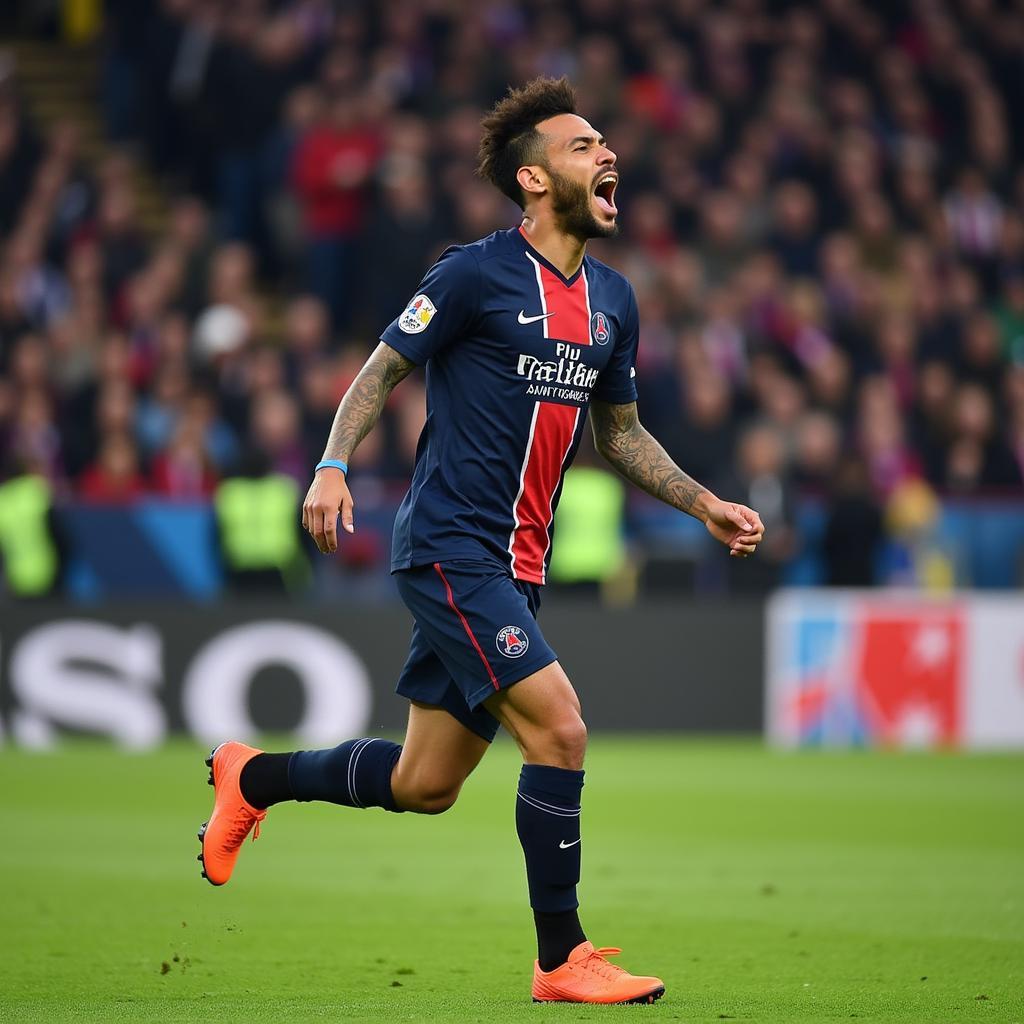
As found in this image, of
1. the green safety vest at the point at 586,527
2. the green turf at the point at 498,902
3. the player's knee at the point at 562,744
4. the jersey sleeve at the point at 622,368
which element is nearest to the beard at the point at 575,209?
the jersey sleeve at the point at 622,368

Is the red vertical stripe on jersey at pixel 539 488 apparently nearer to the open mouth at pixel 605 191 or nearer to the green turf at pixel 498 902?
the open mouth at pixel 605 191

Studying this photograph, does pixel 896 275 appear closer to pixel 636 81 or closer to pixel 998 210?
pixel 998 210

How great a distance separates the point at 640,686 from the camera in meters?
14.8

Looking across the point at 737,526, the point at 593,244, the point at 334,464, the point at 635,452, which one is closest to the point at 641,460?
→ the point at 635,452

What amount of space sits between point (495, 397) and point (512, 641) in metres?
0.70

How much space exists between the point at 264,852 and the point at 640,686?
Answer: 19.7 ft

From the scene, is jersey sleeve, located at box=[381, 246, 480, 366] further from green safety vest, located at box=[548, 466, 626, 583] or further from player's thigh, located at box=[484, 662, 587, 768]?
green safety vest, located at box=[548, 466, 626, 583]

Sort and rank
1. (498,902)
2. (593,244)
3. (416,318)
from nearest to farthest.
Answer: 1. (416,318)
2. (498,902)
3. (593,244)

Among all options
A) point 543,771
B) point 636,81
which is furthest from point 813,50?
point 543,771

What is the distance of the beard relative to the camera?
5684 mm

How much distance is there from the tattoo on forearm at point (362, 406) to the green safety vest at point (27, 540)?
9215 mm

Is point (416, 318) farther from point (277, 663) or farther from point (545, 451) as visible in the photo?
point (277, 663)

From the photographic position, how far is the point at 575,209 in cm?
570

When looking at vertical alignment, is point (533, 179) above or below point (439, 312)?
above
